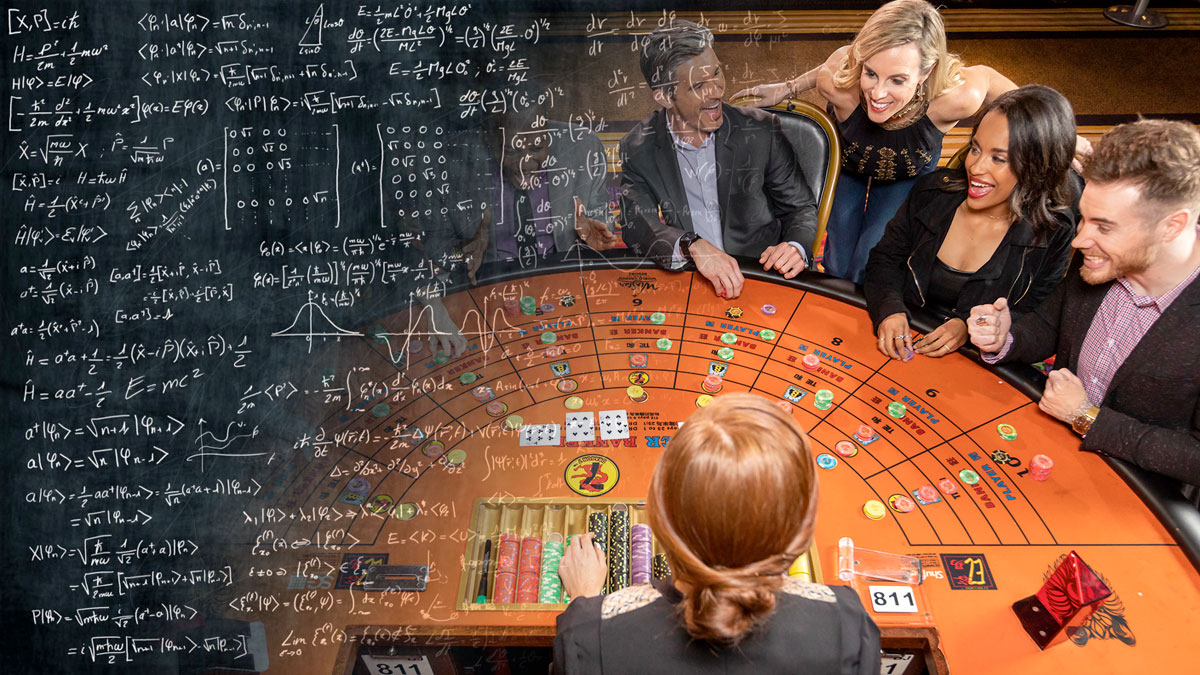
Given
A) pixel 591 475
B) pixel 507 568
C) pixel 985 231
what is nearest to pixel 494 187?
pixel 591 475

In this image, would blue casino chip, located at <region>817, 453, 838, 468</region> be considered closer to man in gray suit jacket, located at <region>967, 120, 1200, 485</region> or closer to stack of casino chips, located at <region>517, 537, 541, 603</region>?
man in gray suit jacket, located at <region>967, 120, 1200, 485</region>

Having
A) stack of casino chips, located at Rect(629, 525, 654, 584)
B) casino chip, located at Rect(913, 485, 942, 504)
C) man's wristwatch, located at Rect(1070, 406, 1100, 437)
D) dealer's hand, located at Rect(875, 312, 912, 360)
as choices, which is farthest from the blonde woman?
stack of casino chips, located at Rect(629, 525, 654, 584)

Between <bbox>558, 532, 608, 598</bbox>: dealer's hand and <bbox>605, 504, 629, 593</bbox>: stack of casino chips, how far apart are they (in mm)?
35

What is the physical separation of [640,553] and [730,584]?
0.74m

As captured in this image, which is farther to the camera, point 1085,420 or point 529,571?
point 1085,420

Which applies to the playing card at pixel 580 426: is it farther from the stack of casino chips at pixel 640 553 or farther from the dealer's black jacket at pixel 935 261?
the dealer's black jacket at pixel 935 261

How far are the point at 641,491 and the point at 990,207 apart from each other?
156 cm

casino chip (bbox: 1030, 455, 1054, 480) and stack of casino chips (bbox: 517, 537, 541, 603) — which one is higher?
casino chip (bbox: 1030, 455, 1054, 480)

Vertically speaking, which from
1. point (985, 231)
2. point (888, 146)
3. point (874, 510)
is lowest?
point (874, 510)

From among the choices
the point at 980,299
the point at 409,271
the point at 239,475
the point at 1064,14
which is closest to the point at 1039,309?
the point at 980,299

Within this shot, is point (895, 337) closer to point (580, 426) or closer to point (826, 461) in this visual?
point (826, 461)

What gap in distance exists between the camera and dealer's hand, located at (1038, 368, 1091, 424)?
2197 mm

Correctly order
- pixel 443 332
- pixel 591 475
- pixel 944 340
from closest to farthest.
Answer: pixel 591 475, pixel 944 340, pixel 443 332

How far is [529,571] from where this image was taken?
1888 millimetres
